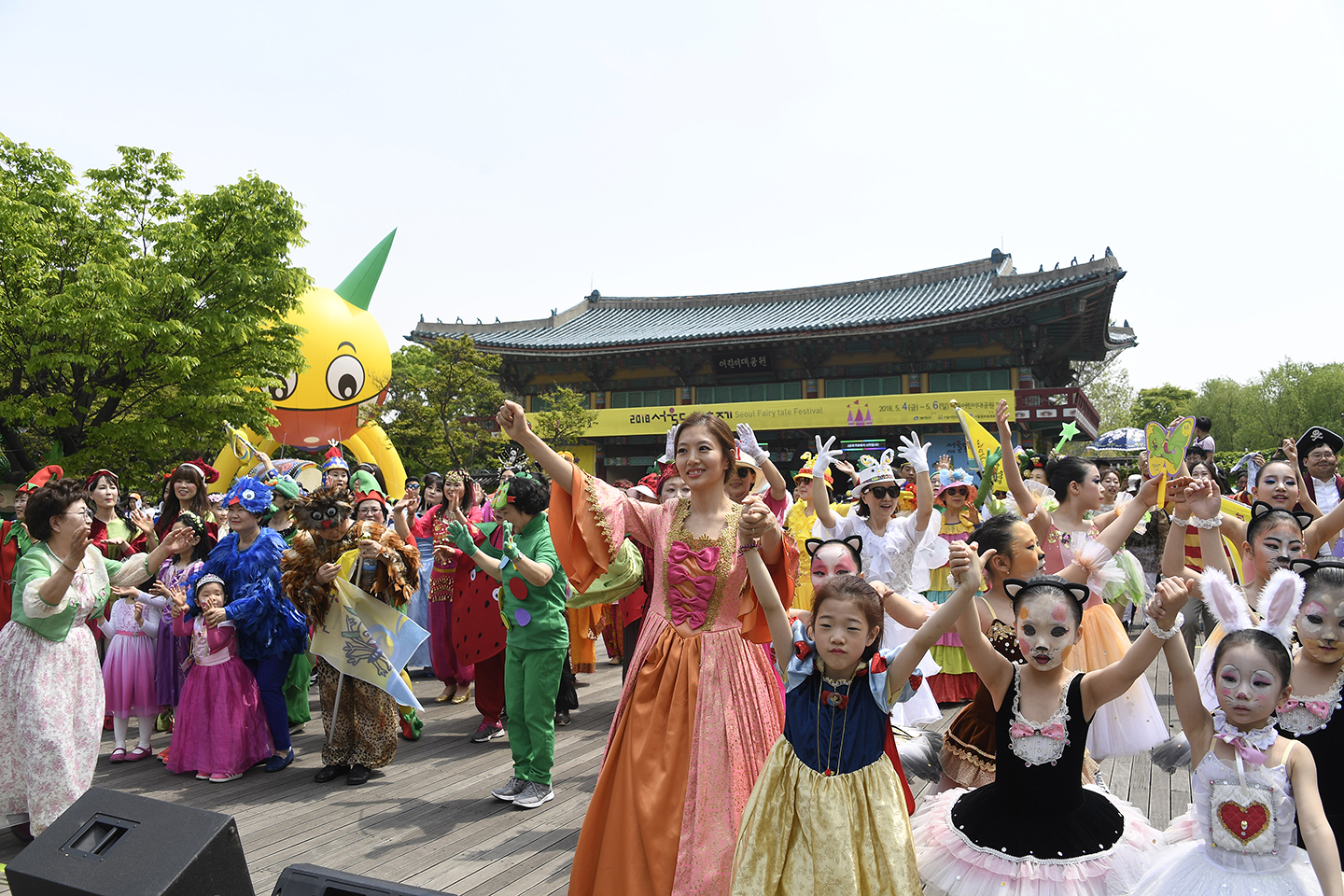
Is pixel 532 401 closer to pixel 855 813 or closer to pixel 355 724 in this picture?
pixel 355 724

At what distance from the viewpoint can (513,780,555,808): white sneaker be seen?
4.29m

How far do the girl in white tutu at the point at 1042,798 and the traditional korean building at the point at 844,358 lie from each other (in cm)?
1777

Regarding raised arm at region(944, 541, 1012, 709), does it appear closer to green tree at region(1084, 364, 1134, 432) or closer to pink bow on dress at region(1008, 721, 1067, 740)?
pink bow on dress at region(1008, 721, 1067, 740)

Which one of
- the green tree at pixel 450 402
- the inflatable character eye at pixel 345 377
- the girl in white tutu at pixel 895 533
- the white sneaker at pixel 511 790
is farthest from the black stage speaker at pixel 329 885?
the green tree at pixel 450 402

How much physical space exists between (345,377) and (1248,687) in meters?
13.7

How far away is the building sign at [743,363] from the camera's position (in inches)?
957

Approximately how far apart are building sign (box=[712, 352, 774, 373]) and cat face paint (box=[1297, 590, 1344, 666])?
22.1m

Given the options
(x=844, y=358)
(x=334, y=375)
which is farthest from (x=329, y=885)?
(x=844, y=358)

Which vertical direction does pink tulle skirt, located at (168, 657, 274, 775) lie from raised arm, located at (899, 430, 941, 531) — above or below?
below

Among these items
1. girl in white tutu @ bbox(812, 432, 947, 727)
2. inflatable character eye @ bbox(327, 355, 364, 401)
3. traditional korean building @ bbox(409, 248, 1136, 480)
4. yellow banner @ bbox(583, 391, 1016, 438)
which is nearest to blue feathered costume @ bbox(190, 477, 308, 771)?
girl in white tutu @ bbox(812, 432, 947, 727)

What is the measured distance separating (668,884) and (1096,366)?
1746 inches

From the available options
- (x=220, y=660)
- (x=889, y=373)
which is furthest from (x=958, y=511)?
(x=889, y=373)

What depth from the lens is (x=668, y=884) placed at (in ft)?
9.02

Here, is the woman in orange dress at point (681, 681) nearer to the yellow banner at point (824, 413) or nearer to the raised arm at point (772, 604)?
the raised arm at point (772, 604)
